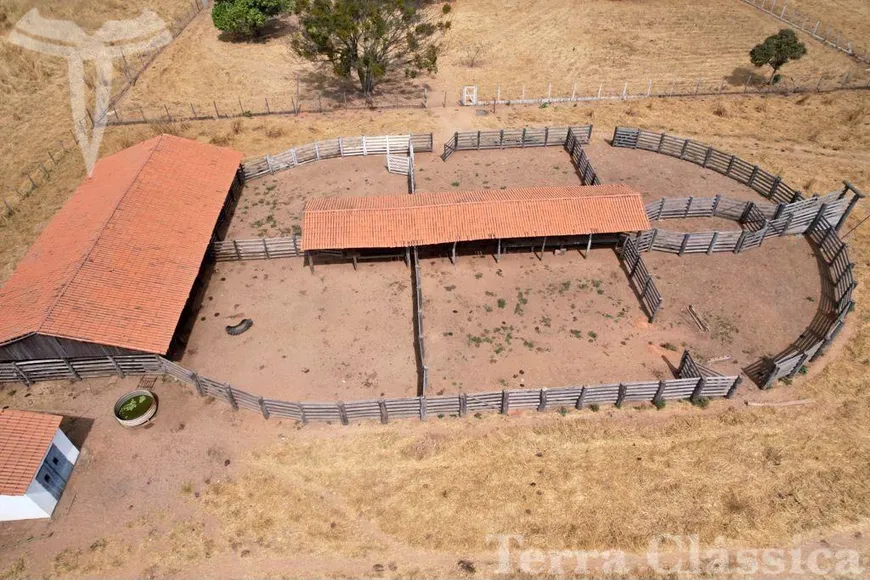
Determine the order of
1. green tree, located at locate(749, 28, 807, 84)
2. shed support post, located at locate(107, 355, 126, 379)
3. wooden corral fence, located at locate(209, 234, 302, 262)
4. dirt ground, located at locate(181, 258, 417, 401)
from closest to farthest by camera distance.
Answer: shed support post, located at locate(107, 355, 126, 379) < dirt ground, located at locate(181, 258, 417, 401) < wooden corral fence, located at locate(209, 234, 302, 262) < green tree, located at locate(749, 28, 807, 84)

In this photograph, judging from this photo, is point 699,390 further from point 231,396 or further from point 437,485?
point 231,396

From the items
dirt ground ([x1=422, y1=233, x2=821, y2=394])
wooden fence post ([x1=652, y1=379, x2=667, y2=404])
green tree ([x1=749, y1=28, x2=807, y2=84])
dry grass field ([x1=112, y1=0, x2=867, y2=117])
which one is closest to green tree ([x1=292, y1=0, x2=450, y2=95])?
dry grass field ([x1=112, y1=0, x2=867, y2=117])

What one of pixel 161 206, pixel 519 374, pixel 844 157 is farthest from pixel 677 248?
pixel 161 206

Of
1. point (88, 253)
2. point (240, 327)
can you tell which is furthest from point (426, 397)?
point (88, 253)

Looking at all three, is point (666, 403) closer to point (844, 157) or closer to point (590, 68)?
point (844, 157)

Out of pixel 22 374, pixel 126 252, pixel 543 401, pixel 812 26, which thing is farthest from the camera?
pixel 812 26

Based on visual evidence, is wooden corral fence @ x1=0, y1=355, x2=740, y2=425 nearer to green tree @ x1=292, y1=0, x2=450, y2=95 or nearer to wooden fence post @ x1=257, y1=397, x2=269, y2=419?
wooden fence post @ x1=257, y1=397, x2=269, y2=419

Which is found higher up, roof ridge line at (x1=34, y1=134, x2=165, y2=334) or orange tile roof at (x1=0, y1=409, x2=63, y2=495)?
roof ridge line at (x1=34, y1=134, x2=165, y2=334)
